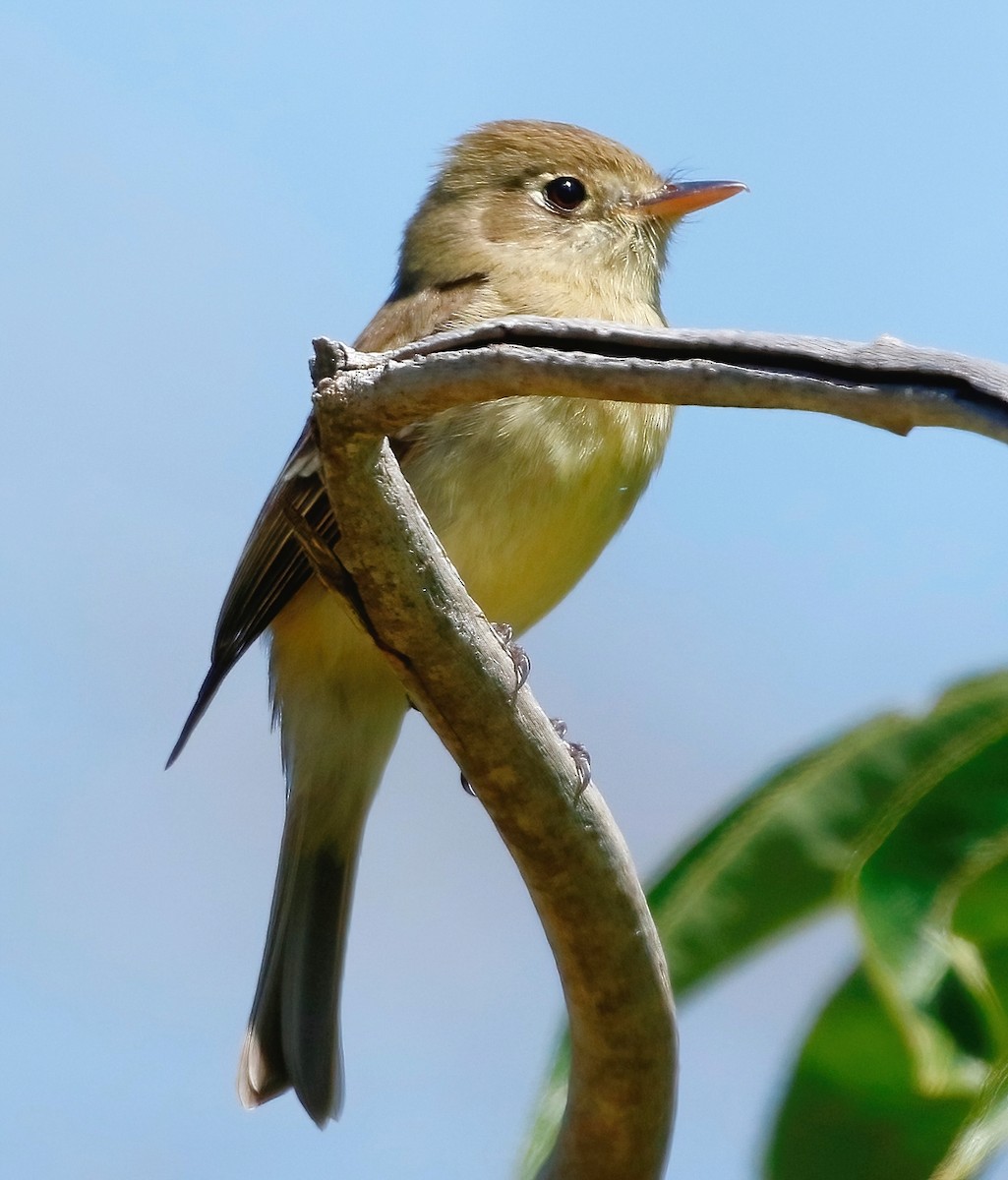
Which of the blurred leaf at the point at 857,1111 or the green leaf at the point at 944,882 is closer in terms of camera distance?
the green leaf at the point at 944,882

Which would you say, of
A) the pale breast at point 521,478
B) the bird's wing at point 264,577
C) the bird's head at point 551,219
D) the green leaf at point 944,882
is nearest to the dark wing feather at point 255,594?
the bird's wing at point 264,577

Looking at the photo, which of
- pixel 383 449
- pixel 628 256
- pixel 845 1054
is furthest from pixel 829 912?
pixel 628 256

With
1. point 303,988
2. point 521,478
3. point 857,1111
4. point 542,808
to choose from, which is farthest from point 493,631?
point 303,988

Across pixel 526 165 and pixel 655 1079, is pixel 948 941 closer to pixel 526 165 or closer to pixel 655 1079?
pixel 655 1079

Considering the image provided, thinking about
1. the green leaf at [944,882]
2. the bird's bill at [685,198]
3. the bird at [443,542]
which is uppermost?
the bird's bill at [685,198]

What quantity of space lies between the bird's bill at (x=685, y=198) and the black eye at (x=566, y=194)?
136 mm

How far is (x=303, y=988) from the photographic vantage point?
103 inches

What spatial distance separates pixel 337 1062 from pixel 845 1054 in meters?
1.29

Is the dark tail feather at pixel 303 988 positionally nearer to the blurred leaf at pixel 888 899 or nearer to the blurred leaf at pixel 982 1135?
the blurred leaf at pixel 888 899

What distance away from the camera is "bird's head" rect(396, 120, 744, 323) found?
10.4 ft

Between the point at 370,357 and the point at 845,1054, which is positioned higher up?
the point at 370,357

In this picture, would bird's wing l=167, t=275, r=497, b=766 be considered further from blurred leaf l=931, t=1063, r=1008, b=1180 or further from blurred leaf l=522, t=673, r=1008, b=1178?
blurred leaf l=931, t=1063, r=1008, b=1180

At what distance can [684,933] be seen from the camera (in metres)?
1.52

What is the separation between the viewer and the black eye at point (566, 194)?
11.1 ft
